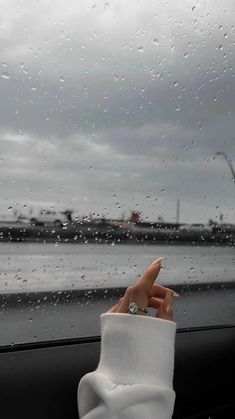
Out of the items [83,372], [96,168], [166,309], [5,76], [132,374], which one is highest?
[5,76]

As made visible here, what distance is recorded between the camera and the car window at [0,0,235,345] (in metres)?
2.32

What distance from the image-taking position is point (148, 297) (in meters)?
1.75

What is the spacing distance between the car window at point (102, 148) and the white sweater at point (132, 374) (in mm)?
817

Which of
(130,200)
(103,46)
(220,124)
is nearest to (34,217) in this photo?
(130,200)

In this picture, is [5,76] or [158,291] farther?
[5,76]

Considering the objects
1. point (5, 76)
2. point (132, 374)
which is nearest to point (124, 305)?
point (132, 374)

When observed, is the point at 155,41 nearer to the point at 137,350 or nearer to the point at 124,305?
the point at 124,305

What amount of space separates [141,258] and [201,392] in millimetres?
727

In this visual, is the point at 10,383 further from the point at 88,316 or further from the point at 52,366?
the point at 88,316

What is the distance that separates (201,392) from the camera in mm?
3170

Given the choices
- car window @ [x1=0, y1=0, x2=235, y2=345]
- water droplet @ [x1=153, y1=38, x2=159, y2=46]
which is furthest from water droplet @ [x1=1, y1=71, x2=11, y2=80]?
water droplet @ [x1=153, y1=38, x2=159, y2=46]

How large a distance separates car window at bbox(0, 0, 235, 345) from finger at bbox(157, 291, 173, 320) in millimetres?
742

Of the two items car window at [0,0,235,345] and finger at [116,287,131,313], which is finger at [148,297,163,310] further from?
car window at [0,0,235,345]

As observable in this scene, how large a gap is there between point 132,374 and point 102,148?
110cm
